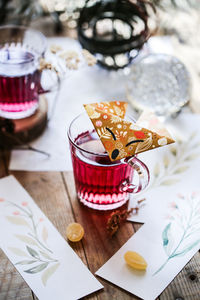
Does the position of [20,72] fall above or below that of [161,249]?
above

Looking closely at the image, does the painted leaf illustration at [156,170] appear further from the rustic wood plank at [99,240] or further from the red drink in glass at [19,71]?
the red drink in glass at [19,71]

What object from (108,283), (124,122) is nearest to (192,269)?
(108,283)

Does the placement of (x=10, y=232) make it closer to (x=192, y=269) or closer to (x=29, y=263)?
(x=29, y=263)

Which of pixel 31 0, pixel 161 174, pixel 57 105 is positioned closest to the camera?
pixel 161 174

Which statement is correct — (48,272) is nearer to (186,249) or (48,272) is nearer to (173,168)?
(186,249)

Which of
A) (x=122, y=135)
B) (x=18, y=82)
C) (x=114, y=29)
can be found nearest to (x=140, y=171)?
(x=122, y=135)

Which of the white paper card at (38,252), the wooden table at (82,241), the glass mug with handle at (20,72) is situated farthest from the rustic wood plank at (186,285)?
the glass mug with handle at (20,72)

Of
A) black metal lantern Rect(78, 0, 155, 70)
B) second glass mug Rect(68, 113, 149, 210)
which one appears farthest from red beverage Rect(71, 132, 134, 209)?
black metal lantern Rect(78, 0, 155, 70)
